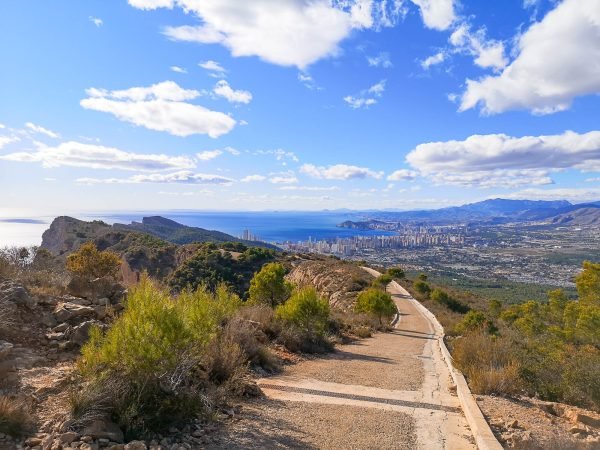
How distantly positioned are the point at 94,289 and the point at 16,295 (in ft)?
9.86

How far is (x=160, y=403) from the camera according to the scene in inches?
206

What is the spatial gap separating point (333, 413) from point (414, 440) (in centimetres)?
134

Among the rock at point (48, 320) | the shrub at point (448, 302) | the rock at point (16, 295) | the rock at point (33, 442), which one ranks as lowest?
the shrub at point (448, 302)

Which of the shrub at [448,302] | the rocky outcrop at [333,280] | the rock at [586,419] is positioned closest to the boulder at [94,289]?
the rock at [586,419]

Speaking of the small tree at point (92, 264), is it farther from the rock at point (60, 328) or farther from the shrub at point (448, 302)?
the shrub at point (448, 302)

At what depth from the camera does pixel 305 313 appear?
13.5 m

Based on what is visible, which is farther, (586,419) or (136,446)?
(586,419)

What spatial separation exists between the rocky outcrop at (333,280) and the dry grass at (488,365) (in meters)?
20.8

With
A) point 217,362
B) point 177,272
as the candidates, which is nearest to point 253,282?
point 217,362

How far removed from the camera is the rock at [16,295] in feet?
27.4

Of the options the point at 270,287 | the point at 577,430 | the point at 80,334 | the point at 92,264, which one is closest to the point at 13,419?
the point at 80,334

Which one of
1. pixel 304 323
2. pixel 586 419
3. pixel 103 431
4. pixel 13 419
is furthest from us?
pixel 304 323

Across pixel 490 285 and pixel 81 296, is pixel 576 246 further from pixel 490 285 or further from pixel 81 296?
pixel 81 296

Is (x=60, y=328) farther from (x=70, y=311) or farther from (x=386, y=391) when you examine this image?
(x=386, y=391)
